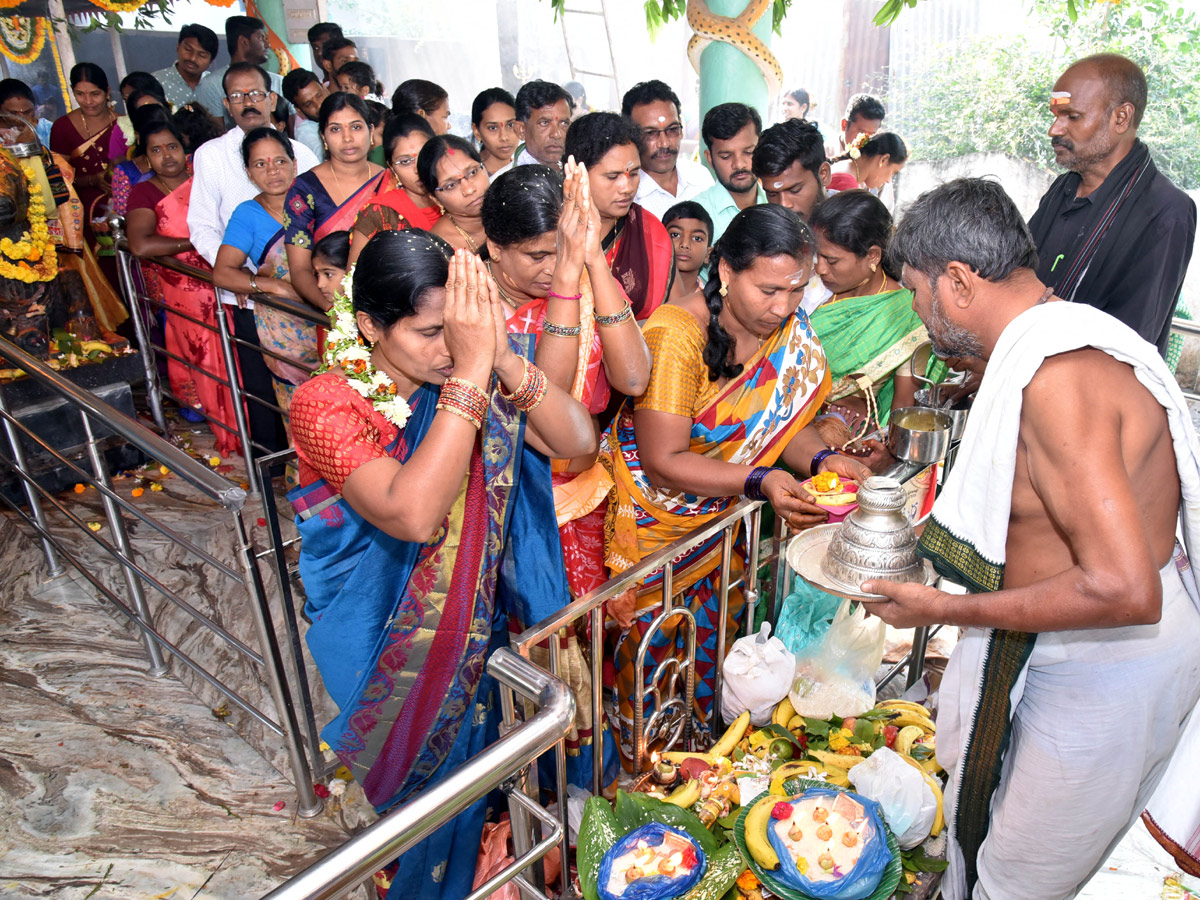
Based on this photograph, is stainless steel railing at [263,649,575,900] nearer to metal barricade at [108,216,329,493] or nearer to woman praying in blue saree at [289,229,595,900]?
woman praying in blue saree at [289,229,595,900]

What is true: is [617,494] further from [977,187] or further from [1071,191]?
[1071,191]

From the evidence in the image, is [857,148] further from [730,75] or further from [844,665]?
[844,665]

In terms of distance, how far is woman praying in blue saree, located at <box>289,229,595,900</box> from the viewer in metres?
1.77

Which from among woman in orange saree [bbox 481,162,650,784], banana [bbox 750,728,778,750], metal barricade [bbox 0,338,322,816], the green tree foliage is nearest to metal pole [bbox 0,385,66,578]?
metal barricade [bbox 0,338,322,816]

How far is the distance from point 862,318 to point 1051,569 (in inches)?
58.4

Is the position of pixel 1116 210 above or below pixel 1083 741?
above

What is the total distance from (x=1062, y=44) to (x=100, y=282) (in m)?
8.70

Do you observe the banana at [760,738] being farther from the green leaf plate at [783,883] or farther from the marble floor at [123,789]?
the marble floor at [123,789]

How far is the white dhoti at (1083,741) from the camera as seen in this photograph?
1.69 metres

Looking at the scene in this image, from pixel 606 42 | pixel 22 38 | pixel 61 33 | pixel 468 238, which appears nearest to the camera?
pixel 468 238

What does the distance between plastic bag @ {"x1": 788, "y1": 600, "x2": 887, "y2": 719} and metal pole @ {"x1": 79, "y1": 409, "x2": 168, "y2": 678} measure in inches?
86.4

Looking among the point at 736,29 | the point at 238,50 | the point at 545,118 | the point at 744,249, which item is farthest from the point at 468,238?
the point at 736,29

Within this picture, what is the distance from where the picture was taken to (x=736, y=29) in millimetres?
6895

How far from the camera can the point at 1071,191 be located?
357 centimetres
